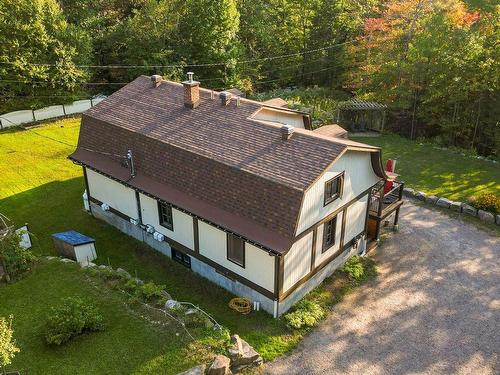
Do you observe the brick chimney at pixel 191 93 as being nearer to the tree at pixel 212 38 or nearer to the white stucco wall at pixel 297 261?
the white stucco wall at pixel 297 261

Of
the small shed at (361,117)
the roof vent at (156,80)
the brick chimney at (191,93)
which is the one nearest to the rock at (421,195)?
the small shed at (361,117)

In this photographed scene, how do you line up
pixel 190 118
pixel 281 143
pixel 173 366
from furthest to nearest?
pixel 190 118 < pixel 281 143 < pixel 173 366

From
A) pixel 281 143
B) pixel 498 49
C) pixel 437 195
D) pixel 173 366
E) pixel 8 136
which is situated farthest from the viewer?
pixel 8 136

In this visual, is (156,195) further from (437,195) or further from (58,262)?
(437,195)

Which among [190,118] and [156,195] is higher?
[190,118]

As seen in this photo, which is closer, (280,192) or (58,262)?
(280,192)

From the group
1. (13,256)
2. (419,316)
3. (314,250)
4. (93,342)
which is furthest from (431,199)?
(13,256)

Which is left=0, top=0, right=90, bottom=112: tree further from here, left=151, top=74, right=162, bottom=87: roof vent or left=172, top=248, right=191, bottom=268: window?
left=172, top=248, right=191, bottom=268: window

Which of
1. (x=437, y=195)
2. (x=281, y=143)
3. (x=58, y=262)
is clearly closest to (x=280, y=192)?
(x=281, y=143)
